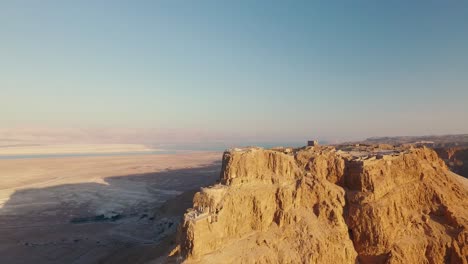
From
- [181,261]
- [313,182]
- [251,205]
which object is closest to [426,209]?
[313,182]

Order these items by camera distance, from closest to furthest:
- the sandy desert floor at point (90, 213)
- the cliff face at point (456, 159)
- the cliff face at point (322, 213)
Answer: the cliff face at point (322, 213) < the sandy desert floor at point (90, 213) < the cliff face at point (456, 159)

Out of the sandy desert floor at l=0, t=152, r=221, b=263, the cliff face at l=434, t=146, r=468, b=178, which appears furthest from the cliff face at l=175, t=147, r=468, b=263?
the cliff face at l=434, t=146, r=468, b=178

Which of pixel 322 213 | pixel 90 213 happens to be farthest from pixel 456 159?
pixel 90 213

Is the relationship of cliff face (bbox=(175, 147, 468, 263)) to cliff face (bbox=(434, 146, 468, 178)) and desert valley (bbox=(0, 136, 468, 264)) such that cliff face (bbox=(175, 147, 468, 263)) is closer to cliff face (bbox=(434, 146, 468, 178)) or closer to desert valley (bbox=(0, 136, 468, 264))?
desert valley (bbox=(0, 136, 468, 264))

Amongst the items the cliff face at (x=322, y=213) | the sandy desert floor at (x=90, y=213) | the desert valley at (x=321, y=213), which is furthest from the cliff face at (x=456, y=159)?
the sandy desert floor at (x=90, y=213)

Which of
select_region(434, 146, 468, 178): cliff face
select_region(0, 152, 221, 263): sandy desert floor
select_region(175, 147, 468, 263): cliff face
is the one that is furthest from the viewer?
select_region(434, 146, 468, 178): cliff face

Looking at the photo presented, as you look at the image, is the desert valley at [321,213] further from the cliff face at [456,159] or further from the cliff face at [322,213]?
the cliff face at [456,159]
